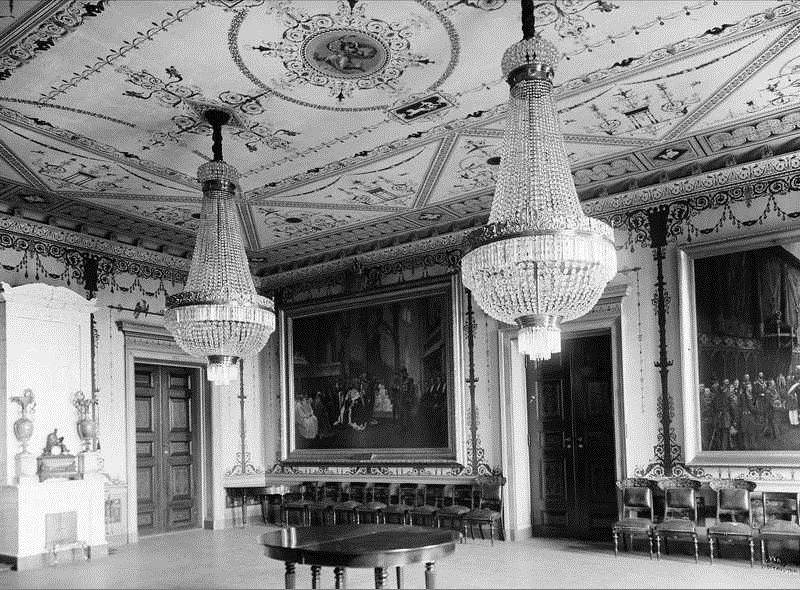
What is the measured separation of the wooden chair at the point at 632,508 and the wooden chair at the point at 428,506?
8.82 feet

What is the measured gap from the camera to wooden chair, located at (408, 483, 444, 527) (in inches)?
456

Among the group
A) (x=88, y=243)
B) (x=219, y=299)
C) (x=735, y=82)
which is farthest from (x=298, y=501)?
(x=735, y=82)

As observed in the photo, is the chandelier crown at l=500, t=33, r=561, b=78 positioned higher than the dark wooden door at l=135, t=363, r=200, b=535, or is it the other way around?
the chandelier crown at l=500, t=33, r=561, b=78

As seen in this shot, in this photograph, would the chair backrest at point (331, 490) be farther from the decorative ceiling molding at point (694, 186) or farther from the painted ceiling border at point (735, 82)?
the painted ceiling border at point (735, 82)

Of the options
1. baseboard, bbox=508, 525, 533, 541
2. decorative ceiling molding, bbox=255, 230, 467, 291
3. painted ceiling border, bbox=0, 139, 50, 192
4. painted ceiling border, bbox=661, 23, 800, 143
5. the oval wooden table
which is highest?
painted ceiling border, bbox=661, 23, 800, 143

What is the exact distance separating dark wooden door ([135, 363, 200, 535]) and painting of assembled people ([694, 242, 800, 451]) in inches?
322

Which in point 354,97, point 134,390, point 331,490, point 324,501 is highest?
point 354,97

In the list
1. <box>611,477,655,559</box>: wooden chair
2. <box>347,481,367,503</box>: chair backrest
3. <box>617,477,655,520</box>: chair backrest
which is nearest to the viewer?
<box>611,477,655,559</box>: wooden chair

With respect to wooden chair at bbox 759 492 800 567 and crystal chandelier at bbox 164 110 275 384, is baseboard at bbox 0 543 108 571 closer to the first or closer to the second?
crystal chandelier at bbox 164 110 275 384

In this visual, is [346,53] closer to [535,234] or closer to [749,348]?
[535,234]

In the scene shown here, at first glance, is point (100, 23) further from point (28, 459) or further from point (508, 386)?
point (508, 386)

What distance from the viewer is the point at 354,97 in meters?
7.62

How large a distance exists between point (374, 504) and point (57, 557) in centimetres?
432

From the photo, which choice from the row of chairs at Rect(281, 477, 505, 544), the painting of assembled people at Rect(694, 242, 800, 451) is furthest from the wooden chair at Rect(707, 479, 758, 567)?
the row of chairs at Rect(281, 477, 505, 544)
